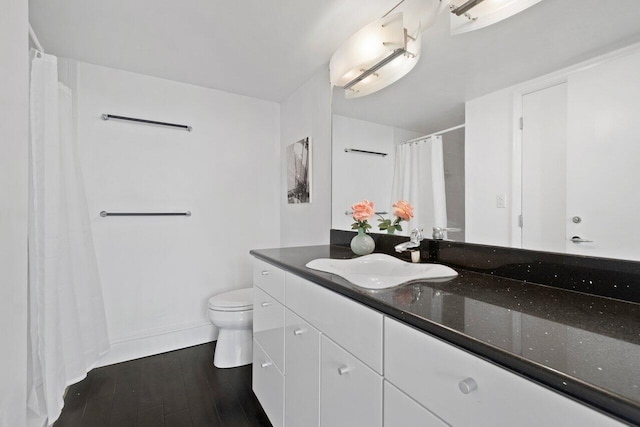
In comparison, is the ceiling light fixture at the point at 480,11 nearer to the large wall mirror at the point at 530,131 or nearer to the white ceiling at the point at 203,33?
the large wall mirror at the point at 530,131

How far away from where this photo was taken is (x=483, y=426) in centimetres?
49

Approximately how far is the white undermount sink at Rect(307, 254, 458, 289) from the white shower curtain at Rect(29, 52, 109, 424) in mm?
1255

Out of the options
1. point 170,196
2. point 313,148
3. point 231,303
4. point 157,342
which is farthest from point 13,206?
point 157,342

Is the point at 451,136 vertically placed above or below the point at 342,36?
below

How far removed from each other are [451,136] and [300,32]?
44.8 inches

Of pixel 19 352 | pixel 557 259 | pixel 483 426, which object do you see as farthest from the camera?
pixel 557 259

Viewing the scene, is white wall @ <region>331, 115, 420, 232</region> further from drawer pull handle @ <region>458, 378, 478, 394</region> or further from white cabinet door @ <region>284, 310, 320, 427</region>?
drawer pull handle @ <region>458, 378, 478, 394</region>

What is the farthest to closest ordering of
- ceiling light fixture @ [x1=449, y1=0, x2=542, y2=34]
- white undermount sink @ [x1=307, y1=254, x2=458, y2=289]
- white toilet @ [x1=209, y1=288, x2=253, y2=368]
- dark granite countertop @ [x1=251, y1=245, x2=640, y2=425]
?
white toilet @ [x1=209, y1=288, x2=253, y2=368] < ceiling light fixture @ [x1=449, y1=0, x2=542, y2=34] < white undermount sink @ [x1=307, y1=254, x2=458, y2=289] < dark granite countertop @ [x1=251, y1=245, x2=640, y2=425]

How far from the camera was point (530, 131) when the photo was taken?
37.7 inches

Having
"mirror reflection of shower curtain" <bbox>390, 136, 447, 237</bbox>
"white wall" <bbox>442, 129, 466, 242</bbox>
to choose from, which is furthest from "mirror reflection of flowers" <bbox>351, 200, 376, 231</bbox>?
"white wall" <bbox>442, 129, 466, 242</bbox>

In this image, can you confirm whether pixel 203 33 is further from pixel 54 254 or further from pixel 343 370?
pixel 343 370

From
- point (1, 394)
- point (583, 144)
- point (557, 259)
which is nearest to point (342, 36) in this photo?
point (583, 144)

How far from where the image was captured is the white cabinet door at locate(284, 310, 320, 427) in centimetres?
101

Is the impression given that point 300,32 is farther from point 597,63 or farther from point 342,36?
point 597,63
